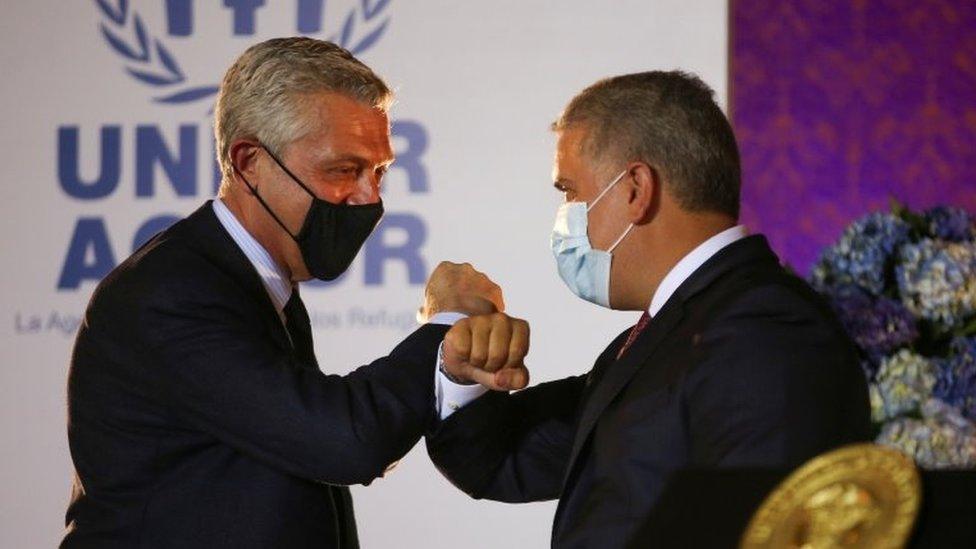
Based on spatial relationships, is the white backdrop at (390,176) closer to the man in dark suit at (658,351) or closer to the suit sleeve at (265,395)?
the man in dark suit at (658,351)

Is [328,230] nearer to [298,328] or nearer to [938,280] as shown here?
[298,328]

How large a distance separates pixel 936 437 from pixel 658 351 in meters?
0.46

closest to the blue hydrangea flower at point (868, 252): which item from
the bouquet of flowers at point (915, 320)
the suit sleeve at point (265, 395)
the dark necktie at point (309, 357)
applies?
the bouquet of flowers at point (915, 320)

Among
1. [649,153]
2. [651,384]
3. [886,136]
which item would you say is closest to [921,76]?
[886,136]

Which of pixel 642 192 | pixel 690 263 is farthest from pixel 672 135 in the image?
pixel 690 263

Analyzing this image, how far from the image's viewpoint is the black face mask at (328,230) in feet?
7.97

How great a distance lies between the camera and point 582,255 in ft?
7.63

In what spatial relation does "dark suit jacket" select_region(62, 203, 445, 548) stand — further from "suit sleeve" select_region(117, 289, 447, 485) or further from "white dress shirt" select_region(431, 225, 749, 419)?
"white dress shirt" select_region(431, 225, 749, 419)

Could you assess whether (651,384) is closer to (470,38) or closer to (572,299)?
(572,299)

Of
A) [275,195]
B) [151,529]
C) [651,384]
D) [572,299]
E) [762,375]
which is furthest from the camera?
[572,299]

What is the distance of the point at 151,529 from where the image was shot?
2158 millimetres

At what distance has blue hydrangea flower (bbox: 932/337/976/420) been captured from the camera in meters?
2.24

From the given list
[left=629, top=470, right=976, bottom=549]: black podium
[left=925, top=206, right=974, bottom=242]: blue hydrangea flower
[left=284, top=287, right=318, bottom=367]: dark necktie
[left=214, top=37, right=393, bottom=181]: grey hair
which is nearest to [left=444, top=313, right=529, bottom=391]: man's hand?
[left=284, top=287, right=318, bottom=367]: dark necktie

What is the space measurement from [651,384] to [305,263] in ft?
2.43
